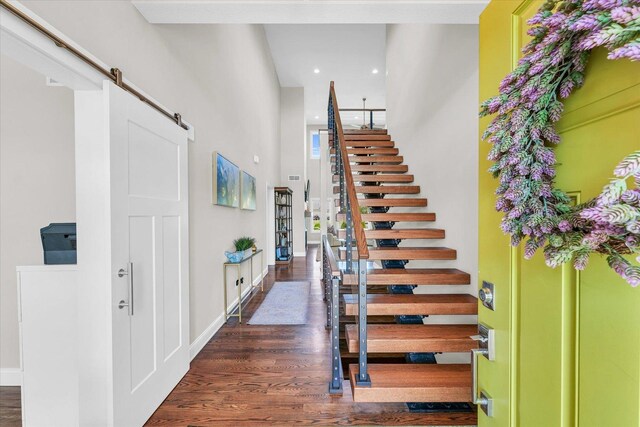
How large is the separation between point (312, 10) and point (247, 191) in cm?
329

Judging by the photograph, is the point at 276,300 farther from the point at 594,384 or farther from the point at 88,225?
the point at 594,384

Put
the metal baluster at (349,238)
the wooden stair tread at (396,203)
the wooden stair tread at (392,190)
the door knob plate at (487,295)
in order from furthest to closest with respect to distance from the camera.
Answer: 1. the wooden stair tread at (392,190)
2. the wooden stair tread at (396,203)
3. the metal baluster at (349,238)
4. the door knob plate at (487,295)

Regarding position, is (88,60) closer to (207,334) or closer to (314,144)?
(207,334)

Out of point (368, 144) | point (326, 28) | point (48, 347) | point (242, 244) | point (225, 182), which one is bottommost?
point (48, 347)

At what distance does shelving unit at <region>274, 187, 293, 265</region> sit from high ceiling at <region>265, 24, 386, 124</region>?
3245mm

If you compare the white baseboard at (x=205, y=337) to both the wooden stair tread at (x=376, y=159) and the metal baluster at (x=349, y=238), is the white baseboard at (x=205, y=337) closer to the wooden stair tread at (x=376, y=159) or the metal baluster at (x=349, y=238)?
the metal baluster at (x=349, y=238)

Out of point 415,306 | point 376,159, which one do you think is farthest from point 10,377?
Answer: point 376,159

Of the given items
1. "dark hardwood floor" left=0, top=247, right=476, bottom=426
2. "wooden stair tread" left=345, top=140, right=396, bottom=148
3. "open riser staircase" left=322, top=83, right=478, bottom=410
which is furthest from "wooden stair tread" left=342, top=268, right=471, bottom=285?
"wooden stair tread" left=345, top=140, right=396, bottom=148

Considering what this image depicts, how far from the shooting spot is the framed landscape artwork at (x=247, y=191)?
181 inches

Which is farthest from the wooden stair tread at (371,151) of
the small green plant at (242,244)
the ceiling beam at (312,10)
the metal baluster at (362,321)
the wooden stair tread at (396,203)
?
the metal baluster at (362,321)

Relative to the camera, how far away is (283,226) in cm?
842

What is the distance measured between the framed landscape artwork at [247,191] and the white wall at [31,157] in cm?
246

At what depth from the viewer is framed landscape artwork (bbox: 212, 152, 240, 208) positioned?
11.2ft

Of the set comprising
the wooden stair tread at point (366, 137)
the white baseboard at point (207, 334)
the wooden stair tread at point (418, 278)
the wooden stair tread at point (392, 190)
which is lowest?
the white baseboard at point (207, 334)
